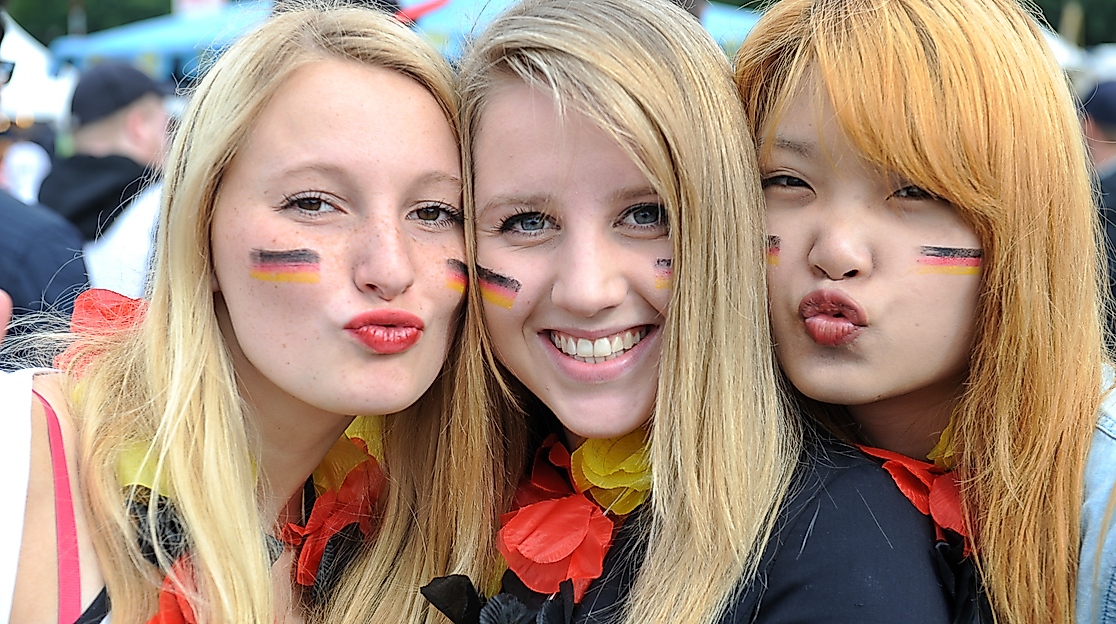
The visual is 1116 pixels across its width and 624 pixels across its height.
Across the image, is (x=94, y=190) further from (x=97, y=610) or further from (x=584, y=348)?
(x=584, y=348)

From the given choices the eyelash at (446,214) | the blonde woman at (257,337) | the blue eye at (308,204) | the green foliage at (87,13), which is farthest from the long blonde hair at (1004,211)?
the green foliage at (87,13)

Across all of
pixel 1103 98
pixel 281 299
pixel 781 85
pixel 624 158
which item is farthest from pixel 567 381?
pixel 1103 98

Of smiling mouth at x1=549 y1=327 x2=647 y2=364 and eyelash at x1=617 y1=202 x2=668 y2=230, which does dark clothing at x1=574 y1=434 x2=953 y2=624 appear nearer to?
smiling mouth at x1=549 y1=327 x2=647 y2=364

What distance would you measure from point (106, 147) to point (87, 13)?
92.9ft

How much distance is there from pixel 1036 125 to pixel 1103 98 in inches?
174

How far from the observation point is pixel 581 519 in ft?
6.05

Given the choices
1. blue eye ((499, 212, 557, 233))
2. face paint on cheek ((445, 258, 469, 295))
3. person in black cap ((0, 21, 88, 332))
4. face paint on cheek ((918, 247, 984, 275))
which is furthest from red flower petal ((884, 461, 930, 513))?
person in black cap ((0, 21, 88, 332))

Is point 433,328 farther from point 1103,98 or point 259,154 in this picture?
point 1103,98

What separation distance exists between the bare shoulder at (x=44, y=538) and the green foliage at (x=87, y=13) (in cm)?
2914

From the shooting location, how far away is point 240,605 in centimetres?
170

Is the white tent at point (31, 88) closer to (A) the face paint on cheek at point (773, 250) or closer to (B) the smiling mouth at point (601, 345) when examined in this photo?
(B) the smiling mouth at point (601, 345)

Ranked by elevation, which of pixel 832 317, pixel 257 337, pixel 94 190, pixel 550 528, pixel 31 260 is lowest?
pixel 94 190

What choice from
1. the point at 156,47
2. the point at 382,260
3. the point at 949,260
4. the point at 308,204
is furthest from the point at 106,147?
the point at 156,47

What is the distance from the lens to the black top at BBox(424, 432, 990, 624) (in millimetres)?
1505
